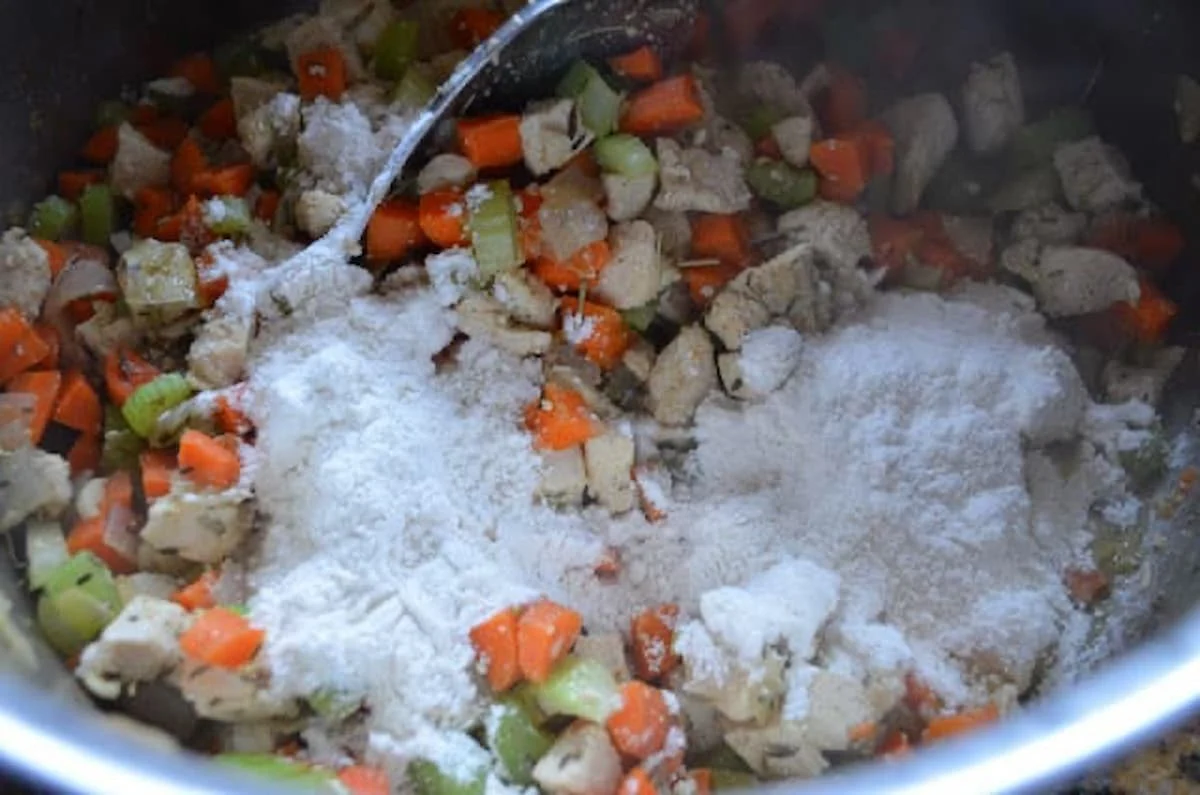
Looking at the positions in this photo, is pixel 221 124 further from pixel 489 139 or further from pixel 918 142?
pixel 918 142

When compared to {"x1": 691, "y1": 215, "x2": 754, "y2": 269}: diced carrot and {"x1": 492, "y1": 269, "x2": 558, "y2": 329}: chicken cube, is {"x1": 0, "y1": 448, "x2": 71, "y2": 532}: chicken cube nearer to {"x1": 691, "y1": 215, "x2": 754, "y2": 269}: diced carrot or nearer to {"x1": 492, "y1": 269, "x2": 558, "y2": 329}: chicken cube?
{"x1": 492, "y1": 269, "x2": 558, "y2": 329}: chicken cube

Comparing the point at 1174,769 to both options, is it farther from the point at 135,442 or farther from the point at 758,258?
the point at 135,442

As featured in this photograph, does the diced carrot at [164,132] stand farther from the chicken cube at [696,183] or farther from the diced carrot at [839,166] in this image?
the diced carrot at [839,166]

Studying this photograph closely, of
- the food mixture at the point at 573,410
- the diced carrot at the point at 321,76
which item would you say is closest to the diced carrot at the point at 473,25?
the food mixture at the point at 573,410

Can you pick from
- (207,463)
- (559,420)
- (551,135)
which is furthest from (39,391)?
(551,135)

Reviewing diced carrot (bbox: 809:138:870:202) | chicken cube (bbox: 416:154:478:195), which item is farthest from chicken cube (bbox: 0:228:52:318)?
diced carrot (bbox: 809:138:870:202)

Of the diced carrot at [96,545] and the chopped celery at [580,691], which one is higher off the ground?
the diced carrot at [96,545]

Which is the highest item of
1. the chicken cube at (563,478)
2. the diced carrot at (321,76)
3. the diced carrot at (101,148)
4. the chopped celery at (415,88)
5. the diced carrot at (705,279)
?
the diced carrot at (321,76)

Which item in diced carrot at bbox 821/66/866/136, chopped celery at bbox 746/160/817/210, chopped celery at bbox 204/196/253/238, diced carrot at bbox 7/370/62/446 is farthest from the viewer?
diced carrot at bbox 821/66/866/136
